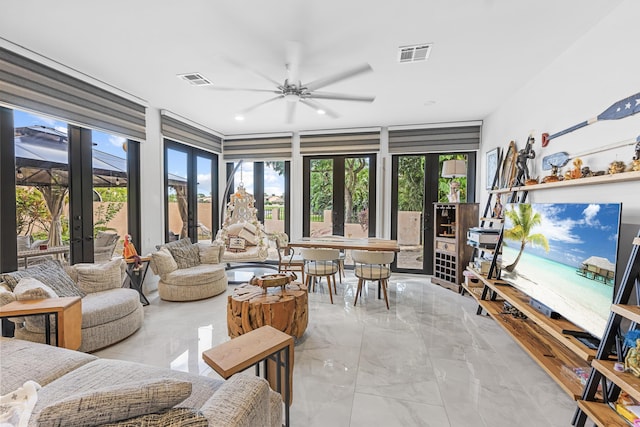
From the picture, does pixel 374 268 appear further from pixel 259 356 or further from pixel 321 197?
pixel 259 356

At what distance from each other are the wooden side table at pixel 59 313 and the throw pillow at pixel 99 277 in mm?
805

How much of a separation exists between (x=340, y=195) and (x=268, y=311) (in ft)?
10.9

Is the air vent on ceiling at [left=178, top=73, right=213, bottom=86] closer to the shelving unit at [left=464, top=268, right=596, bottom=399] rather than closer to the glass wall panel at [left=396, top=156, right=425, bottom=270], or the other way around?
the glass wall panel at [left=396, top=156, right=425, bottom=270]

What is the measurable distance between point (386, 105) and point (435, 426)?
11.8ft

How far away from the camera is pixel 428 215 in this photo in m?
5.08

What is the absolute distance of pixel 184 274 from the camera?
381 centimetres

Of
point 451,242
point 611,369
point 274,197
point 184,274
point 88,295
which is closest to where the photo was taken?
point 611,369

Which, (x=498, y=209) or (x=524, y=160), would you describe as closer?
(x=524, y=160)

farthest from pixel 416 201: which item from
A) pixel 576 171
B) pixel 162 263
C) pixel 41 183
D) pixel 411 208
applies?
pixel 41 183

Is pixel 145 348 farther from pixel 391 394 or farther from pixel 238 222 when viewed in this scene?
pixel 238 222

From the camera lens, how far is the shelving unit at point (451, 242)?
4242 millimetres

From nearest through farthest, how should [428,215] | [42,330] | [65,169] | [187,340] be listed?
1. [42,330]
2. [187,340]
3. [65,169]
4. [428,215]

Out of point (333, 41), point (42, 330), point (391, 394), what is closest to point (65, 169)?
point (42, 330)

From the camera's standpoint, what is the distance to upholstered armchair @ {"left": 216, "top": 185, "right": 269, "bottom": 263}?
4941mm
